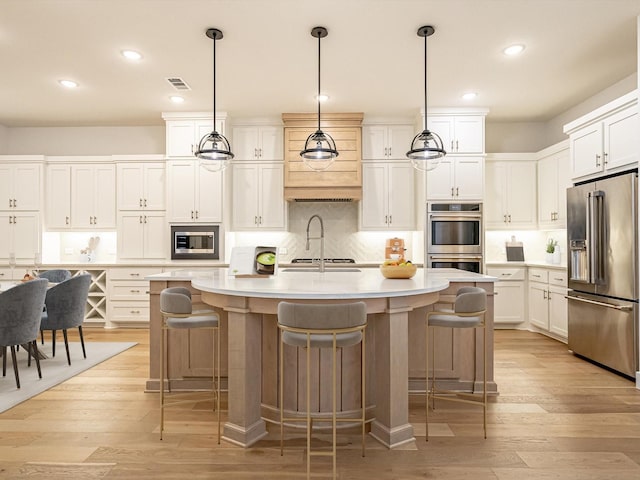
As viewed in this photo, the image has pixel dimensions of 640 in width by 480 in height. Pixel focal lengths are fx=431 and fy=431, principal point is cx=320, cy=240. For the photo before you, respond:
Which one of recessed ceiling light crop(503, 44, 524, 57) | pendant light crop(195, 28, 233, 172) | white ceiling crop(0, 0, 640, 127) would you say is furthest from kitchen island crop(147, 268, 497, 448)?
recessed ceiling light crop(503, 44, 524, 57)

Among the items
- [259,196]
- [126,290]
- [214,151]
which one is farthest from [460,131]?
[126,290]

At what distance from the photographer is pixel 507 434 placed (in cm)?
266

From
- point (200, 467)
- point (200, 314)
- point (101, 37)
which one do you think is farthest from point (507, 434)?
point (101, 37)

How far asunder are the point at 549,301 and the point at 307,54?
400 cm

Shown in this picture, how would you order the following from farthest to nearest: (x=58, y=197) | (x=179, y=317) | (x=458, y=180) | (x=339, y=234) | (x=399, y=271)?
(x=339, y=234) → (x=58, y=197) → (x=458, y=180) → (x=399, y=271) → (x=179, y=317)

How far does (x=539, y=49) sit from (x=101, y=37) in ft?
13.0

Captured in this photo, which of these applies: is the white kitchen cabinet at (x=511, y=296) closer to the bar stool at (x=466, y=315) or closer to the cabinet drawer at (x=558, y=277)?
the cabinet drawer at (x=558, y=277)

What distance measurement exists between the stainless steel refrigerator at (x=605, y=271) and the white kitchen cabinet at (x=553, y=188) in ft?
3.21

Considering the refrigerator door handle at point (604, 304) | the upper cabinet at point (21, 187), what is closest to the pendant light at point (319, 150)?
the refrigerator door handle at point (604, 304)

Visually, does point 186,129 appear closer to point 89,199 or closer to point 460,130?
point 89,199

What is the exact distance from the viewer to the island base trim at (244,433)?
99.6 inches

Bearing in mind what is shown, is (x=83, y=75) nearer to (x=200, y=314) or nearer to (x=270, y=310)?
(x=200, y=314)

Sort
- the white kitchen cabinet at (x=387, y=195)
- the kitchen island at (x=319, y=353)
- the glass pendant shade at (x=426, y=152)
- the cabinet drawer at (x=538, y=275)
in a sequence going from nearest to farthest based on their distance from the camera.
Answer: the kitchen island at (x=319, y=353) < the glass pendant shade at (x=426, y=152) < the cabinet drawer at (x=538, y=275) < the white kitchen cabinet at (x=387, y=195)

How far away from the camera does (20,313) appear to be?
342 centimetres
